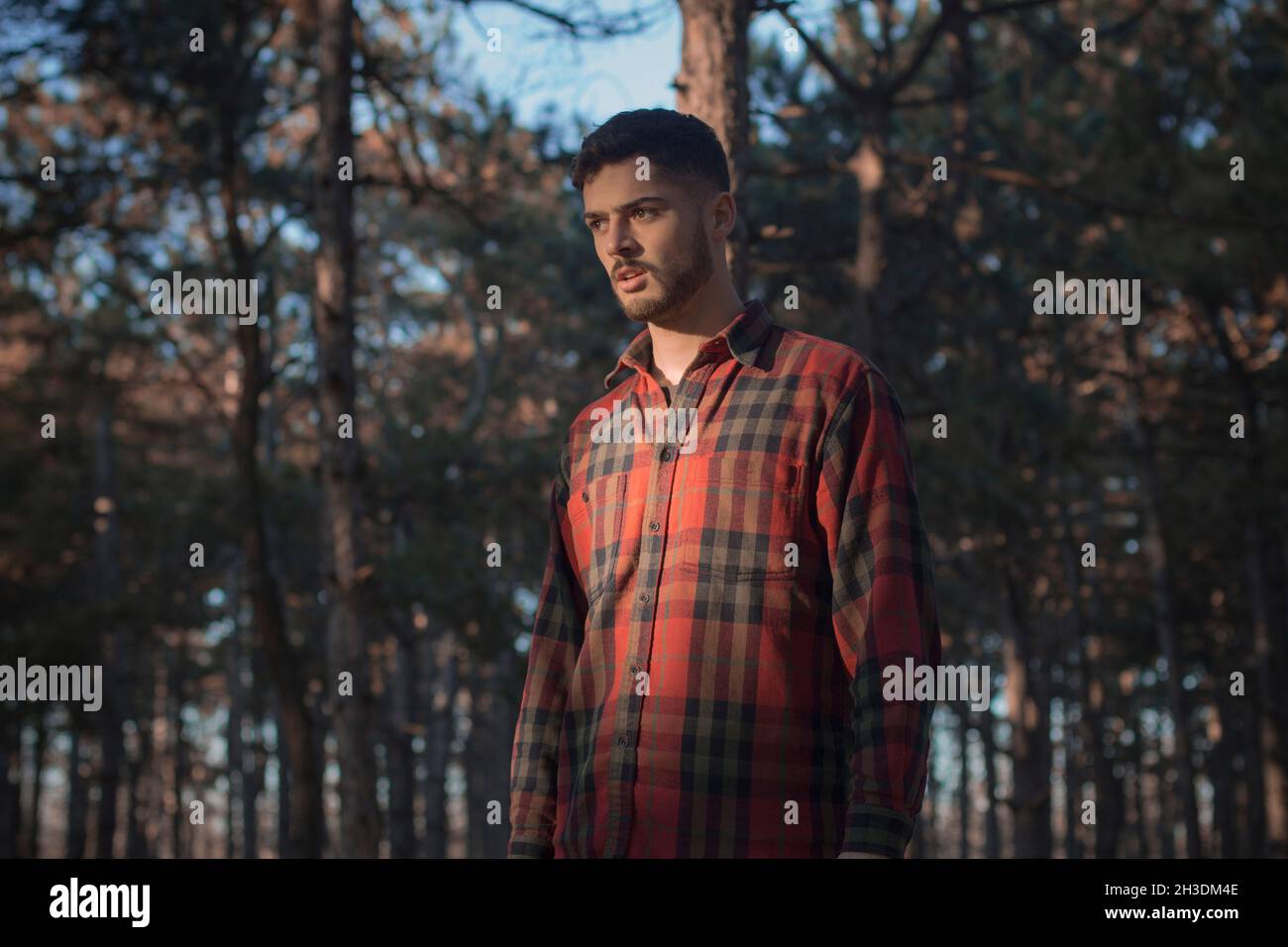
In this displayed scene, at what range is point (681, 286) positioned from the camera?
3.07m

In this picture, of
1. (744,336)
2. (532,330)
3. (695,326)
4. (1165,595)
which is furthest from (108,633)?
(744,336)

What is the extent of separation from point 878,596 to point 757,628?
0.29 metres

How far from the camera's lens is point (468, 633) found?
19.4m

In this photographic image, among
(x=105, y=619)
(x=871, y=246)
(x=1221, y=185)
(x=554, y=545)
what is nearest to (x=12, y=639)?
(x=105, y=619)

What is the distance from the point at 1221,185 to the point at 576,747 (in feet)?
46.5

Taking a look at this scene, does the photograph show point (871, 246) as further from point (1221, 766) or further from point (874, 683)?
point (1221, 766)

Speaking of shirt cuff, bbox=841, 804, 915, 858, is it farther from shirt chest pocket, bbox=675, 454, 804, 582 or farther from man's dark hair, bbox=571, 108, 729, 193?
man's dark hair, bbox=571, 108, 729, 193

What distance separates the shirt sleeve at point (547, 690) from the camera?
3143mm

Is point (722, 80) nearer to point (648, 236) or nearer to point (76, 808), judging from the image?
point (648, 236)

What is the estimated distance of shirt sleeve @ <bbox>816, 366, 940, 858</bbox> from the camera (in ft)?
8.33

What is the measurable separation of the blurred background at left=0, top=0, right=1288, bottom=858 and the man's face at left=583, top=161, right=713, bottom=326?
3.07 meters
